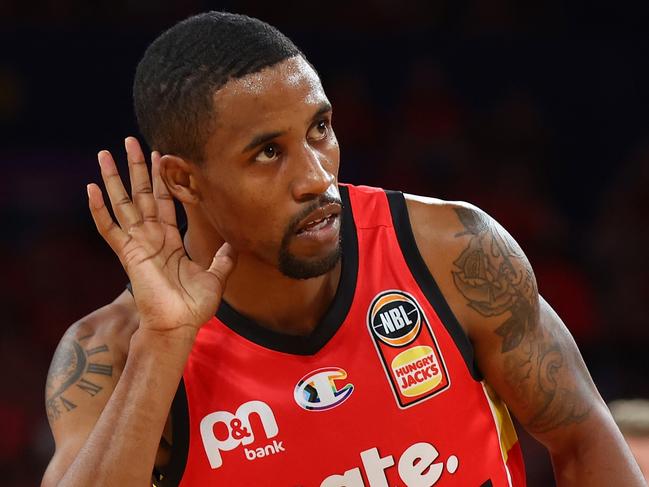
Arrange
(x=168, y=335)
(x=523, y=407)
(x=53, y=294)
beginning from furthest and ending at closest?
(x=53, y=294)
(x=523, y=407)
(x=168, y=335)

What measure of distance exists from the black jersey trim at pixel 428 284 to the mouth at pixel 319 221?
283 millimetres

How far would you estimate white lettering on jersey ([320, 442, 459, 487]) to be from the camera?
272cm

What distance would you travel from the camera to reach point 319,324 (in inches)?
112

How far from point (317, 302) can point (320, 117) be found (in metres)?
0.53

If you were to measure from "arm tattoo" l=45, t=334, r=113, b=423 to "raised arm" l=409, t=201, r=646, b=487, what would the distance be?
0.88 m

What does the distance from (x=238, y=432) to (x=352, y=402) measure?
0.97 ft

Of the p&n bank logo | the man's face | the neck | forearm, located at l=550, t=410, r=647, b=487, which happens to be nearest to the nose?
the man's face

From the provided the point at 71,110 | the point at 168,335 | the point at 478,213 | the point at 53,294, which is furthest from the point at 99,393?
the point at 71,110

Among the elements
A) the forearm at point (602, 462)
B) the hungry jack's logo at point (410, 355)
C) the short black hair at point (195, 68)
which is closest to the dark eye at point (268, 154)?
the short black hair at point (195, 68)

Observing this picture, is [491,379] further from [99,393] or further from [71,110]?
[71,110]

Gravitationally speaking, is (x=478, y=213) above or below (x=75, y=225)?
below

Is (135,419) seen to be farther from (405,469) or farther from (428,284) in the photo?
(428,284)

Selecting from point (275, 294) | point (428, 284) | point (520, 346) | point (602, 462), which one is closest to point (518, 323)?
point (520, 346)

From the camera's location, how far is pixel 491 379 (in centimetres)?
280
